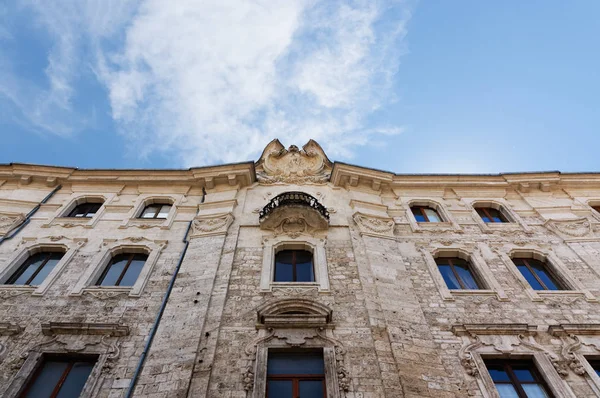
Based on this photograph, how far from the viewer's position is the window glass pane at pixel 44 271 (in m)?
12.3

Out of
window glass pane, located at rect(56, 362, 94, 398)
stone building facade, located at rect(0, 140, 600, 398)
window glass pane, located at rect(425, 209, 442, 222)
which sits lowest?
window glass pane, located at rect(56, 362, 94, 398)

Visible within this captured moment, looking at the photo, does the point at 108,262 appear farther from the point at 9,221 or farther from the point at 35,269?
the point at 9,221

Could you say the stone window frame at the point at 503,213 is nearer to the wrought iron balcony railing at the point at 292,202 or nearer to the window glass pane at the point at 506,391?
the wrought iron balcony railing at the point at 292,202

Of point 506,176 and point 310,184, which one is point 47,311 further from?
point 506,176

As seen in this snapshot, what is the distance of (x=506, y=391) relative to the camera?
916cm

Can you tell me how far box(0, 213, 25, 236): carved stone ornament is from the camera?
14413mm

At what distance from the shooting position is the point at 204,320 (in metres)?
10.4

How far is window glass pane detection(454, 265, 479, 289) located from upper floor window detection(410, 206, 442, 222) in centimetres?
289

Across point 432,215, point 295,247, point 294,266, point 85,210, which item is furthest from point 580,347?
point 85,210

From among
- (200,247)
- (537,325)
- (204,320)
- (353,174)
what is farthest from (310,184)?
(537,325)

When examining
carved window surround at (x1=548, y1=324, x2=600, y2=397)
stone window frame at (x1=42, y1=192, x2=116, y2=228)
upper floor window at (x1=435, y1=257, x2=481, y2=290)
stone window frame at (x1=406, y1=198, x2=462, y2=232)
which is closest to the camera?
carved window surround at (x1=548, y1=324, x2=600, y2=397)

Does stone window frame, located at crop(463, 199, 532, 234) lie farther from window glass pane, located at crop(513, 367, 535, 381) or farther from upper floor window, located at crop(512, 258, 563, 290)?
window glass pane, located at crop(513, 367, 535, 381)

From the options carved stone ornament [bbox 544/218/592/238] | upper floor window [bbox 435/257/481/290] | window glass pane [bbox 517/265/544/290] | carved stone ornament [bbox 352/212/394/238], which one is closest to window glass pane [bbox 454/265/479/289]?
upper floor window [bbox 435/257/481/290]

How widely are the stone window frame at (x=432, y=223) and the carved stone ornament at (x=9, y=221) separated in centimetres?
1446
